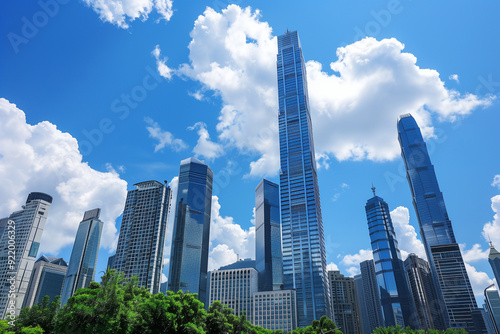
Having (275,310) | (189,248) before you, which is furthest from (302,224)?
(189,248)

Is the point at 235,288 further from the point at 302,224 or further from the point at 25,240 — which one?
the point at 25,240

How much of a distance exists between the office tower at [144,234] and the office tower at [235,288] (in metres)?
26.8

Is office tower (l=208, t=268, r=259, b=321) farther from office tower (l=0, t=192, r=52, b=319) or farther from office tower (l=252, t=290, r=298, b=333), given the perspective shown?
office tower (l=0, t=192, r=52, b=319)

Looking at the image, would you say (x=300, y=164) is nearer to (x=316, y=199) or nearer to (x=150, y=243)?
(x=316, y=199)

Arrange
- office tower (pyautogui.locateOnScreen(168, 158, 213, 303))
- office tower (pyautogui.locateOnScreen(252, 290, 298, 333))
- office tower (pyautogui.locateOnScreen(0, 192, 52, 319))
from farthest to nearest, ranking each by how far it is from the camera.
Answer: office tower (pyautogui.locateOnScreen(168, 158, 213, 303)) < office tower (pyautogui.locateOnScreen(0, 192, 52, 319)) < office tower (pyautogui.locateOnScreen(252, 290, 298, 333))

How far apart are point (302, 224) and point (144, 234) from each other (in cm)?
7956

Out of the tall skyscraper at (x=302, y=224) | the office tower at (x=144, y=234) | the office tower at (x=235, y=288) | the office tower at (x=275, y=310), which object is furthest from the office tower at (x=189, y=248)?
the tall skyscraper at (x=302, y=224)

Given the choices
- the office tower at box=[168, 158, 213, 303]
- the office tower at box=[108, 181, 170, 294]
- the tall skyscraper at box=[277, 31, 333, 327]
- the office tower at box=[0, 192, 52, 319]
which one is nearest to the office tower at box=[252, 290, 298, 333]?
the tall skyscraper at box=[277, 31, 333, 327]

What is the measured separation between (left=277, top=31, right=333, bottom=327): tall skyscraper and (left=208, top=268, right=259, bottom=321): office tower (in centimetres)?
2049

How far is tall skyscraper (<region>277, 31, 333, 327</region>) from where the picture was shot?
15925 cm

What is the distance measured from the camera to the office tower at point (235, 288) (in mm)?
154575

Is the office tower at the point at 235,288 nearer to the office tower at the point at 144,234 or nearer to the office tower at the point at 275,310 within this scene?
the office tower at the point at 275,310

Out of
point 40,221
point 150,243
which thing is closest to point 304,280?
point 150,243

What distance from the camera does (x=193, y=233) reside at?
192 metres
